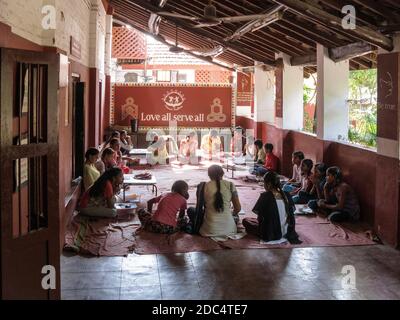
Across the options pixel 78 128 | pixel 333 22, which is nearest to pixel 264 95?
pixel 78 128

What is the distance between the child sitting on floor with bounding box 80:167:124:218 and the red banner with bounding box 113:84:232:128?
968 cm

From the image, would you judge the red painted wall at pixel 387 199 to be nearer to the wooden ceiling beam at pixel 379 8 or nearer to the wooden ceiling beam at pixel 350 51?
the wooden ceiling beam at pixel 379 8

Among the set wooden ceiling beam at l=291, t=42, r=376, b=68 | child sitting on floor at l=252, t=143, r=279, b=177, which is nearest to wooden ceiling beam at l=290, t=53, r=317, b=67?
wooden ceiling beam at l=291, t=42, r=376, b=68

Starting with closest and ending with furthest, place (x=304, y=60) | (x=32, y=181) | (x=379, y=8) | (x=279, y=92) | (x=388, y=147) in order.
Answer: (x=32, y=181) < (x=379, y=8) < (x=388, y=147) < (x=304, y=60) < (x=279, y=92)

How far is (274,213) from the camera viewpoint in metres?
6.45

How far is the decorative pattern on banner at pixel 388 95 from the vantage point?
247 inches

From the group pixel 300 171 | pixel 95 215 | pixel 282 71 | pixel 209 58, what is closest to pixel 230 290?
pixel 95 215

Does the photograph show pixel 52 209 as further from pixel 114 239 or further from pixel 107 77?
pixel 107 77

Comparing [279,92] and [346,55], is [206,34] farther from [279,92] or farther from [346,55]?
[346,55]

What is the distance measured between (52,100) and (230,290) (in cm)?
251

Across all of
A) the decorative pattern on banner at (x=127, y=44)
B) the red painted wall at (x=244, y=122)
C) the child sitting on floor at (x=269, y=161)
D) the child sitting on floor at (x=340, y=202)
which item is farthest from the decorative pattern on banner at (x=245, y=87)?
the child sitting on floor at (x=340, y=202)

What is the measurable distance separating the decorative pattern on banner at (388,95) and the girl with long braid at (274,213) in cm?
156

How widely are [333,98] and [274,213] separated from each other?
381 cm

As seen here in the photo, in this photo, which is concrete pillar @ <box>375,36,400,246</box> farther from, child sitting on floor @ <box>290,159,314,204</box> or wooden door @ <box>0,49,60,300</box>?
wooden door @ <box>0,49,60,300</box>
